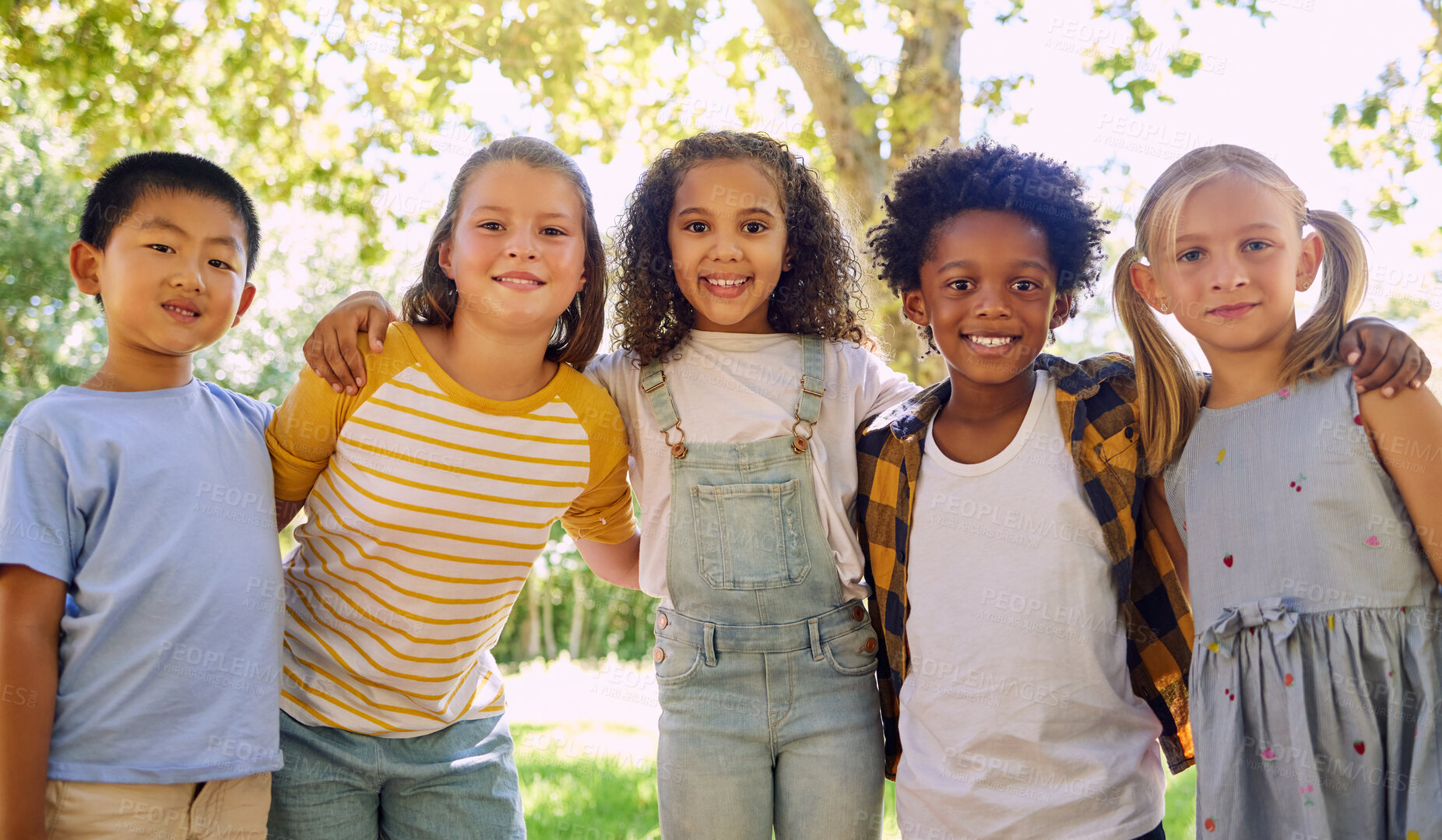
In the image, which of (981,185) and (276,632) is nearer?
(276,632)

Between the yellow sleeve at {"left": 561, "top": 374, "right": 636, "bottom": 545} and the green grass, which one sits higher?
the yellow sleeve at {"left": 561, "top": 374, "right": 636, "bottom": 545}

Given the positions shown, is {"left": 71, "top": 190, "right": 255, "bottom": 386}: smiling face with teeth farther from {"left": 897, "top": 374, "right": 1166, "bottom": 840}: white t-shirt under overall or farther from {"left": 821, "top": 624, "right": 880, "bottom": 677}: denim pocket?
{"left": 897, "top": 374, "right": 1166, "bottom": 840}: white t-shirt under overall

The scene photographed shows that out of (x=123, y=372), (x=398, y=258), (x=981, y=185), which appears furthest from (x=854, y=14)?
(x=398, y=258)

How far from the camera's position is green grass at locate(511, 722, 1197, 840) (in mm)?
4012

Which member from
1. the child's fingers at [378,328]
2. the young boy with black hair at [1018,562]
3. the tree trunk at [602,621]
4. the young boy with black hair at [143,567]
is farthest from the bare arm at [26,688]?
the tree trunk at [602,621]

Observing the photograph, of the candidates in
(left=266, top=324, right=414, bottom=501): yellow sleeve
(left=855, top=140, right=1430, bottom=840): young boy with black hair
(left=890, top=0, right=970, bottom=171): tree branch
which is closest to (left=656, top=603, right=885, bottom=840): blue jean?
(left=855, top=140, right=1430, bottom=840): young boy with black hair

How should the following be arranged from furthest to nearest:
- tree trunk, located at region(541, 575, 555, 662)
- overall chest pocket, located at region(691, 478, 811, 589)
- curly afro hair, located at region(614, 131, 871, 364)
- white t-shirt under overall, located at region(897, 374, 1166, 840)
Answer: tree trunk, located at region(541, 575, 555, 662), curly afro hair, located at region(614, 131, 871, 364), overall chest pocket, located at region(691, 478, 811, 589), white t-shirt under overall, located at region(897, 374, 1166, 840)

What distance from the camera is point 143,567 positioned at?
186 centimetres

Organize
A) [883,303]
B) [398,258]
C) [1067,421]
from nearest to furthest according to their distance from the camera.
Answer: [1067,421]
[883,303]
[398,258]

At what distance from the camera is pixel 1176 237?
2.11 meters

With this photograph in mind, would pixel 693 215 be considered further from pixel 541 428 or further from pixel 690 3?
pixel 690 3

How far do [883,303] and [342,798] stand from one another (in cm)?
355

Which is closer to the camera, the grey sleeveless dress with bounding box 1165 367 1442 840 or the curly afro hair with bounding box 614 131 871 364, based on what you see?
the grey sleeveless dress with bounding box 1165 367 1442 840

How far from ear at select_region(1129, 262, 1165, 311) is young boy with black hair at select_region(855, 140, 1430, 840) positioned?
0.15 m
